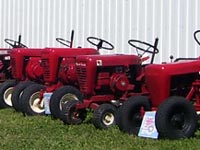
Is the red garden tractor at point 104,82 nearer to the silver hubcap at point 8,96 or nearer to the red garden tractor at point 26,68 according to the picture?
the red garden tractor at point 26,68

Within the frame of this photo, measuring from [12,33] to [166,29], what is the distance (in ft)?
17.2

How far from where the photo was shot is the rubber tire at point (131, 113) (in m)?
7.62

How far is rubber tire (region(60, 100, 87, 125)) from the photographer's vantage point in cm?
851

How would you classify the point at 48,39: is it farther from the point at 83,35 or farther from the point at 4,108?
the point at 4,108

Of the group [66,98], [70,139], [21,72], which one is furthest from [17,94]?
[70,139]

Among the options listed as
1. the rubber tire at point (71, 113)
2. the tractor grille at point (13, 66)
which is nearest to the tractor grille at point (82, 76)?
the rubber tire at point (71, 113)

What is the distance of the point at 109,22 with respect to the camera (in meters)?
11.2

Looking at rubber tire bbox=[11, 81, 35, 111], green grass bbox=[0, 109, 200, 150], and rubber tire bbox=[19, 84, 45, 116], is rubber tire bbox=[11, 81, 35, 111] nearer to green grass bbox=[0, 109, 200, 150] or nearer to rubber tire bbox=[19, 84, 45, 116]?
rubber tire bbox=[19, 84, 45, 116]

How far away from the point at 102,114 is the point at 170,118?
125 centimetres

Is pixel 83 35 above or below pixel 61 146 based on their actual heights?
above

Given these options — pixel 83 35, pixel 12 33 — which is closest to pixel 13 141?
pixel 83 35

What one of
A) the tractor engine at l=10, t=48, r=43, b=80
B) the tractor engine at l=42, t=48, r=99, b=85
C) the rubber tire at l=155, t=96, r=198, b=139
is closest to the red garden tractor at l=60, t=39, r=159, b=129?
the tractor engine at l=42, t=48, r=99, b=85

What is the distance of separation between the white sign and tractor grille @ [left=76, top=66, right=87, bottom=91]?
4.75 feet

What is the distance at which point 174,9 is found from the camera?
9.91 metres
